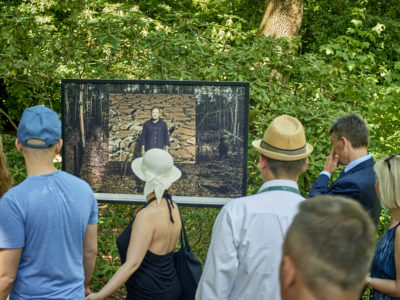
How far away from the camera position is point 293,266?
4.03 ft

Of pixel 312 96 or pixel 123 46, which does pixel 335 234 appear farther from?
pixel 123 46

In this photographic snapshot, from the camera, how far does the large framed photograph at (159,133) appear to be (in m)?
4.06

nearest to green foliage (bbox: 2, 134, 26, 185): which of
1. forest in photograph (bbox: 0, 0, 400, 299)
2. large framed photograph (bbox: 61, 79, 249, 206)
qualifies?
forest in photograph (bbox: 0, 0, 400, 299)

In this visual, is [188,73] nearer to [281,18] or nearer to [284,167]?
[284,167]

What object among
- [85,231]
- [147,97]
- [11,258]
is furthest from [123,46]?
[11,258]

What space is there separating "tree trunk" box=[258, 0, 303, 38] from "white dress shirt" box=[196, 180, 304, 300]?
7237 millimetres

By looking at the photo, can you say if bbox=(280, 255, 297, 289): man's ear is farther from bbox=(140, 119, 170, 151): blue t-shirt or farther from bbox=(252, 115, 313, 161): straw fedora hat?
bbox=(140, 119, 170, 151): blue t-shirt

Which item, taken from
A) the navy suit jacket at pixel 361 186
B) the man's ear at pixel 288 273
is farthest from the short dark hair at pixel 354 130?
the man's ear at pixel 288 273

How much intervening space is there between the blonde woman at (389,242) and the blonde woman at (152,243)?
4.38 feet

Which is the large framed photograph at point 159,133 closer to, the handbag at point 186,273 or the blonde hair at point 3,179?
the handbag at point 186,273

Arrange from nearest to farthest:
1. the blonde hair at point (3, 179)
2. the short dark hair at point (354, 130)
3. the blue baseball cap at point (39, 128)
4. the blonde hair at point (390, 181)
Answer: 1. the blue baseball cap at point (39, 128)
2. the blonde hair at point (3, 179)
3. the blonde hair at point (390, 181)
4. the short dark hair at point (354, 130)

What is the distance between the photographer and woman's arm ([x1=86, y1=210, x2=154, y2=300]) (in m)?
2.86

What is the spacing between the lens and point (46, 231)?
2.43 meters

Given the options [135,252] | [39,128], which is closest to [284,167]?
[135,252]
